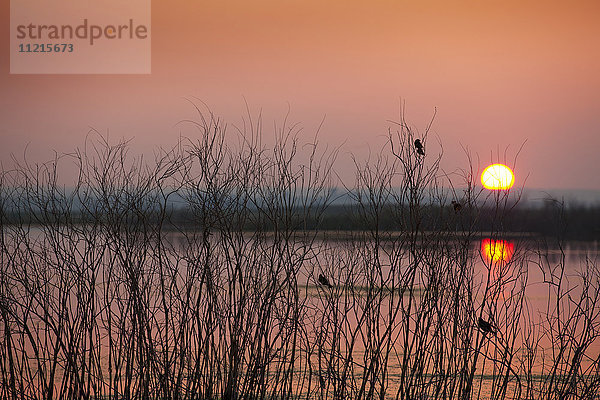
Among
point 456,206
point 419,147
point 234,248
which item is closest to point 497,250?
point 456,206

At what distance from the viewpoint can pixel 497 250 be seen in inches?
157

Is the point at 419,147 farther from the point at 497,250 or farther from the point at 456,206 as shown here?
the point at 497,250

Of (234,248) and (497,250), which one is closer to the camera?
(234,248)

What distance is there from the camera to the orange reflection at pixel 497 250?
3947mm

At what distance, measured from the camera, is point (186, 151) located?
3.97 m

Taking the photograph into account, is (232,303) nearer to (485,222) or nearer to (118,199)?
(118,199)

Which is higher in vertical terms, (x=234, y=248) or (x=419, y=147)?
(x=419, y=147)

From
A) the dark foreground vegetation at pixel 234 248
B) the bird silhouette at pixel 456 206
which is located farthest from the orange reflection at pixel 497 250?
the bird silhouette at pixel 456 206

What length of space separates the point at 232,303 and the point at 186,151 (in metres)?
1.00

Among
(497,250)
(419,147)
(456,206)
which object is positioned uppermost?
(419,147)

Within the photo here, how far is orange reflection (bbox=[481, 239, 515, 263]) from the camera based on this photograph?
155 inches

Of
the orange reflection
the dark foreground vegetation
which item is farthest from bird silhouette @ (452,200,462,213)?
the orange reflection

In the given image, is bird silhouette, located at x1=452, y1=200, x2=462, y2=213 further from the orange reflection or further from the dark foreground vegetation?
the orange reflection

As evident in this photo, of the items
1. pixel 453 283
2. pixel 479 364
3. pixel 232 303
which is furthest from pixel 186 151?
pixel 479 364
